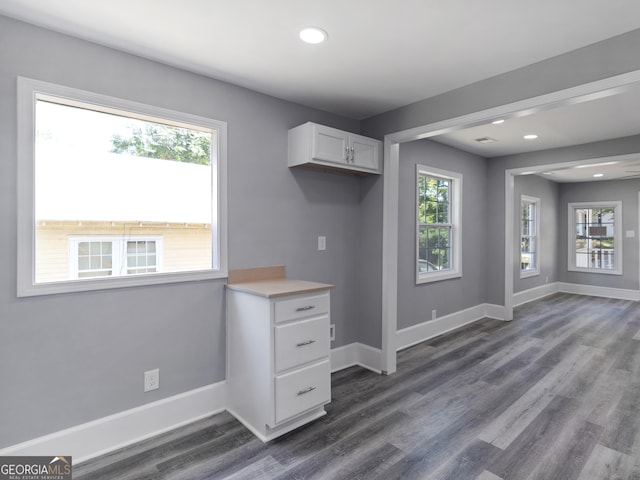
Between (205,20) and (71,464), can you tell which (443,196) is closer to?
(205,20)

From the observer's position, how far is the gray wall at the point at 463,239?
417 centimetres

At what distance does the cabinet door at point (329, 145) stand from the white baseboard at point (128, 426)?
6.41 ft

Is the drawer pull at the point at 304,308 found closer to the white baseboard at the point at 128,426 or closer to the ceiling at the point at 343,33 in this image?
the white baseboard at the point at 128,426

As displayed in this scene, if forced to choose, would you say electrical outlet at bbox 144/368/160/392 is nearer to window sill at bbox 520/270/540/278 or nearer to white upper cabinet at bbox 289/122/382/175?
white upper cabinet at bbox 289/122/382/175

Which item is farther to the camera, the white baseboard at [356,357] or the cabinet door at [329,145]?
the white baseboard at [356,357]

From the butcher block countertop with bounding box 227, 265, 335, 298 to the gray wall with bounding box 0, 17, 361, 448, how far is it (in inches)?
2.7

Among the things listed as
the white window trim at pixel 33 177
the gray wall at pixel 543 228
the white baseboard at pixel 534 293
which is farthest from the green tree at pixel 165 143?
the white baseboard at pixel 534 293

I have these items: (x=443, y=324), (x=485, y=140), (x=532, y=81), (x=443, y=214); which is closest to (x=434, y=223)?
(x=443, y=214)

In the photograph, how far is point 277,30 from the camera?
202 cm

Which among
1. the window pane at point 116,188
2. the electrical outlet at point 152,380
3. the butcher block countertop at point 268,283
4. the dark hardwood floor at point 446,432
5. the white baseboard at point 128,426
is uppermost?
the window pane at point 116,188

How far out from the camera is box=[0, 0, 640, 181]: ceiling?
71.6 inches

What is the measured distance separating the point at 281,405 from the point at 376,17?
7.79ft

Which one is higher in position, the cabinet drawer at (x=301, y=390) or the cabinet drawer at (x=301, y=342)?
the cabinet drawer at (x=301, y=342)

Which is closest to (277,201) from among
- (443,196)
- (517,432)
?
(517,432)
